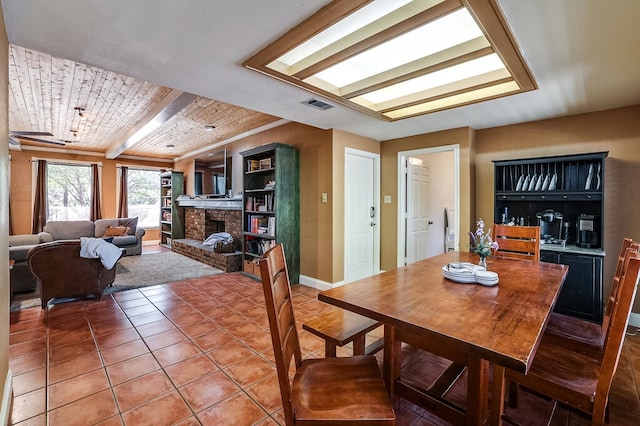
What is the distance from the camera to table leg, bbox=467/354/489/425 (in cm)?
118

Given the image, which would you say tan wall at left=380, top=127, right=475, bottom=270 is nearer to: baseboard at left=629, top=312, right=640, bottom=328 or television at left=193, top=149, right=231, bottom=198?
baseboard at left=629, top=312, right=640, bottom=328

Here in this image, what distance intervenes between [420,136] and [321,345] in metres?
3.21

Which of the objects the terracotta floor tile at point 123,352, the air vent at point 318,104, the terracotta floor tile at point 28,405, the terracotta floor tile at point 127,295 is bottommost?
the terracotta floor tile at point 28,405

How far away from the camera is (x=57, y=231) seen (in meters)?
5.94

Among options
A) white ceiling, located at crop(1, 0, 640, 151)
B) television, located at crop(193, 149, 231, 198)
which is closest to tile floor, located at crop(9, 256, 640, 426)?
white ceiling, located at crop(1, 0, 640, 151)

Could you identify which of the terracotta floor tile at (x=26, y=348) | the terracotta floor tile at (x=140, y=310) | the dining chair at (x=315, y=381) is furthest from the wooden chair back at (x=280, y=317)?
the terracotta floor tile at (x=140, y=310)

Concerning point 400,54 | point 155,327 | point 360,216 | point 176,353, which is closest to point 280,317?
point 176,353

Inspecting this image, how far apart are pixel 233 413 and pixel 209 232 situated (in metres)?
5.43

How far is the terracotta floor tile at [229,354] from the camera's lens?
2225 millimetres

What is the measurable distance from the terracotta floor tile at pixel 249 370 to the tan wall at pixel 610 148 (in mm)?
3689

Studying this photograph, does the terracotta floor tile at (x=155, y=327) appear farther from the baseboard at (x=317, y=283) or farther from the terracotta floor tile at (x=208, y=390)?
the baseboard at (x=317, y=283)

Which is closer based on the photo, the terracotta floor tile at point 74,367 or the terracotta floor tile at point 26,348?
the terracotta floor tile at point 74,367

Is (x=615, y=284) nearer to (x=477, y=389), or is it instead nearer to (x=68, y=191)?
(x=477, y=389)

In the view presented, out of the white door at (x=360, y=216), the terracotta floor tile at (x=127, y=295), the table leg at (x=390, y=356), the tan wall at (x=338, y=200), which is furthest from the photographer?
the white door at (x=360, y=216)
